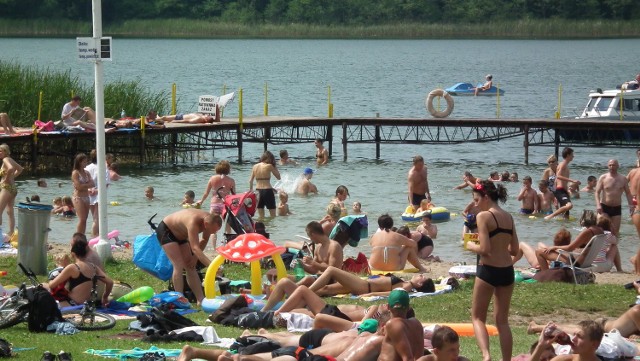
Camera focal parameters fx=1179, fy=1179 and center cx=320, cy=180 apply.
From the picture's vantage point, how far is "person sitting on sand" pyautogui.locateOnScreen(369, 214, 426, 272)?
15.5 metres

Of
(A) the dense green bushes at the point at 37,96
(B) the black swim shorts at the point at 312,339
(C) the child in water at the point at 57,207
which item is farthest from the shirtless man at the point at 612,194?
(A) the dense green bushes at the point at 37,96

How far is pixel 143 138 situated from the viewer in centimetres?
3125

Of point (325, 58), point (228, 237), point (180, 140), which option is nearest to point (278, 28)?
point (325, 58)

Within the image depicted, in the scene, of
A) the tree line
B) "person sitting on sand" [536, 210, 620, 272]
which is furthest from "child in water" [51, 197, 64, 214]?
the tree line

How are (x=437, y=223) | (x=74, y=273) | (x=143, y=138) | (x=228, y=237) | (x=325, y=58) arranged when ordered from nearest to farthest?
(x=74, y=273)
(x=228, y=237)
(x=437, y=223)
(x=143, y=138)
(x=325, y=58)

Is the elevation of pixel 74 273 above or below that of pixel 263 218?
above

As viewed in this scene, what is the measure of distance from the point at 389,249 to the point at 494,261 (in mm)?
6072

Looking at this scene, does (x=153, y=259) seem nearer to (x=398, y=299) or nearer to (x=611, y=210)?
(x=398, y=299)

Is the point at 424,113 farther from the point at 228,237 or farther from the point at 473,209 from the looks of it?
the point at 228,237

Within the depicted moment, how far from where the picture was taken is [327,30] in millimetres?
114875

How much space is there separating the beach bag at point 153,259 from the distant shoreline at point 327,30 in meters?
91.7

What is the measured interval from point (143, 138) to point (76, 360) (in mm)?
22185

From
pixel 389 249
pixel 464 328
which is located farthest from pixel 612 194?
pixel 464 328

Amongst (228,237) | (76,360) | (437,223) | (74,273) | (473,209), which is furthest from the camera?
(437,223)
